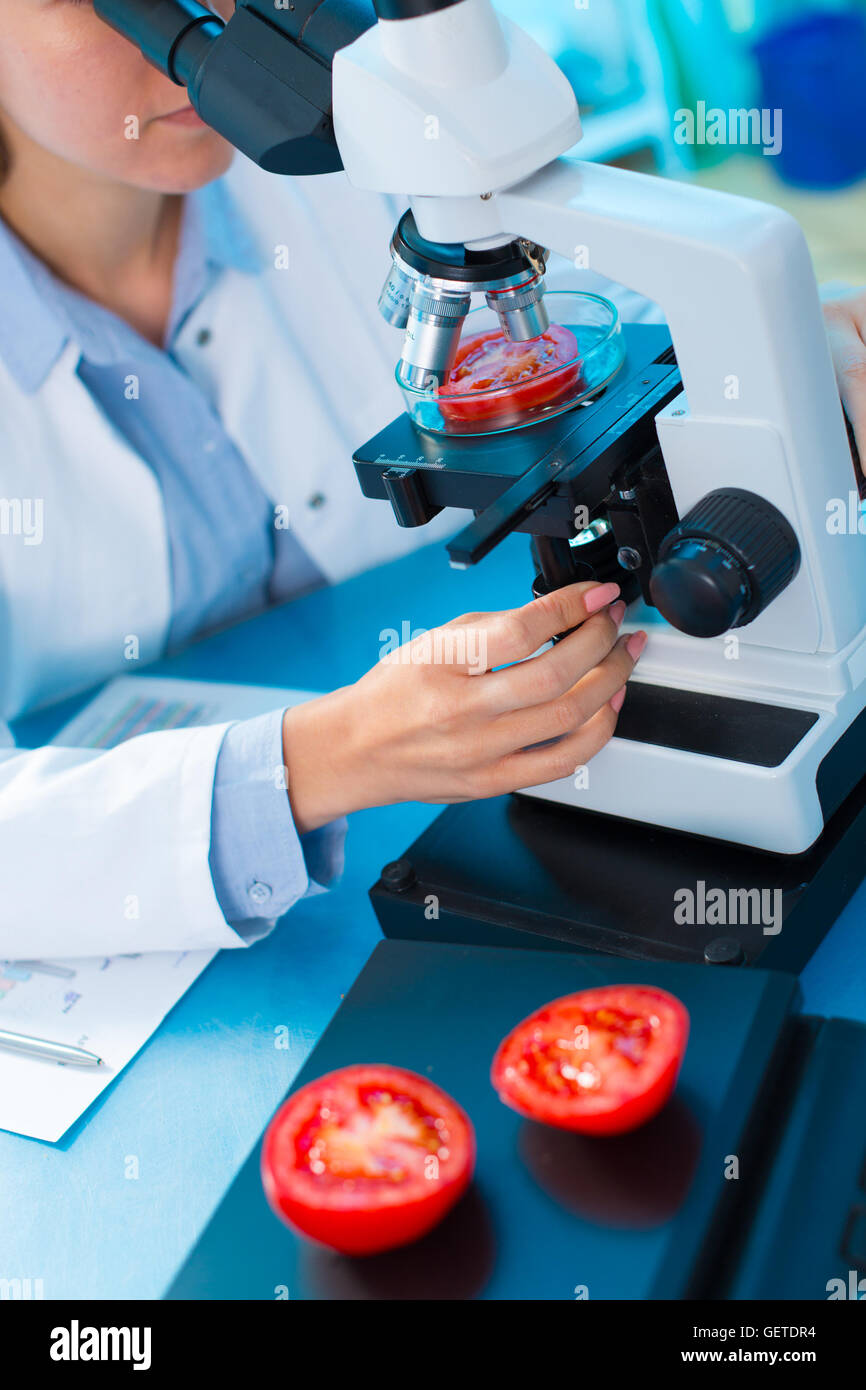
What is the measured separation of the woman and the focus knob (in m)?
0.11

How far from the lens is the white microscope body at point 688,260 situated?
0.78 meters

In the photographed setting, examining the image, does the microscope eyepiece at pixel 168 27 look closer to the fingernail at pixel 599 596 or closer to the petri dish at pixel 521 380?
the petri dish at pixel 521 380

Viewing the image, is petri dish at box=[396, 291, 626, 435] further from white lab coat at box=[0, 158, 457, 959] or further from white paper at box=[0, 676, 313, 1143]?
white paper at box=[0, 676, 313, 1143]

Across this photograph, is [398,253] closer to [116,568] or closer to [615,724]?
[615,724]

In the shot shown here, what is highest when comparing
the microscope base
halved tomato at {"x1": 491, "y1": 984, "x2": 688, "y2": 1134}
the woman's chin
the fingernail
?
the woman's chin

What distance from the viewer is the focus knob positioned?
2.66 ft

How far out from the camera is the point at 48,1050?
3.27 feet

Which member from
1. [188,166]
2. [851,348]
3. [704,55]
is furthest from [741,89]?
[851,348]

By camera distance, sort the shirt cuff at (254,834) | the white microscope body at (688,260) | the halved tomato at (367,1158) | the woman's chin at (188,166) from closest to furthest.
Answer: the halved tomato at (367,1158) → the white microscope body at (688,260) → the shirt cuff at (254,834) → the woman's chin at (188,166)

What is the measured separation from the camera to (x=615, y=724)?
972 mm

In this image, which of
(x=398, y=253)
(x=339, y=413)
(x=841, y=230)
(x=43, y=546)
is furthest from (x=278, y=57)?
(x=841, y=230)

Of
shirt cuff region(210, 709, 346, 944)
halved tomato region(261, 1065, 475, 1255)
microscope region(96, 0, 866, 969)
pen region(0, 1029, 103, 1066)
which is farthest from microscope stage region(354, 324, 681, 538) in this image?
pen region(0, 1029, 103, 1066)

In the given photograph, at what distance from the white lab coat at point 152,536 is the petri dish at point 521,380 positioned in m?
0.34

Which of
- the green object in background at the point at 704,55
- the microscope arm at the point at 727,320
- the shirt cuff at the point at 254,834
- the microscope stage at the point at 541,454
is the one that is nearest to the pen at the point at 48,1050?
the shirt cuff at the point at 254,834
